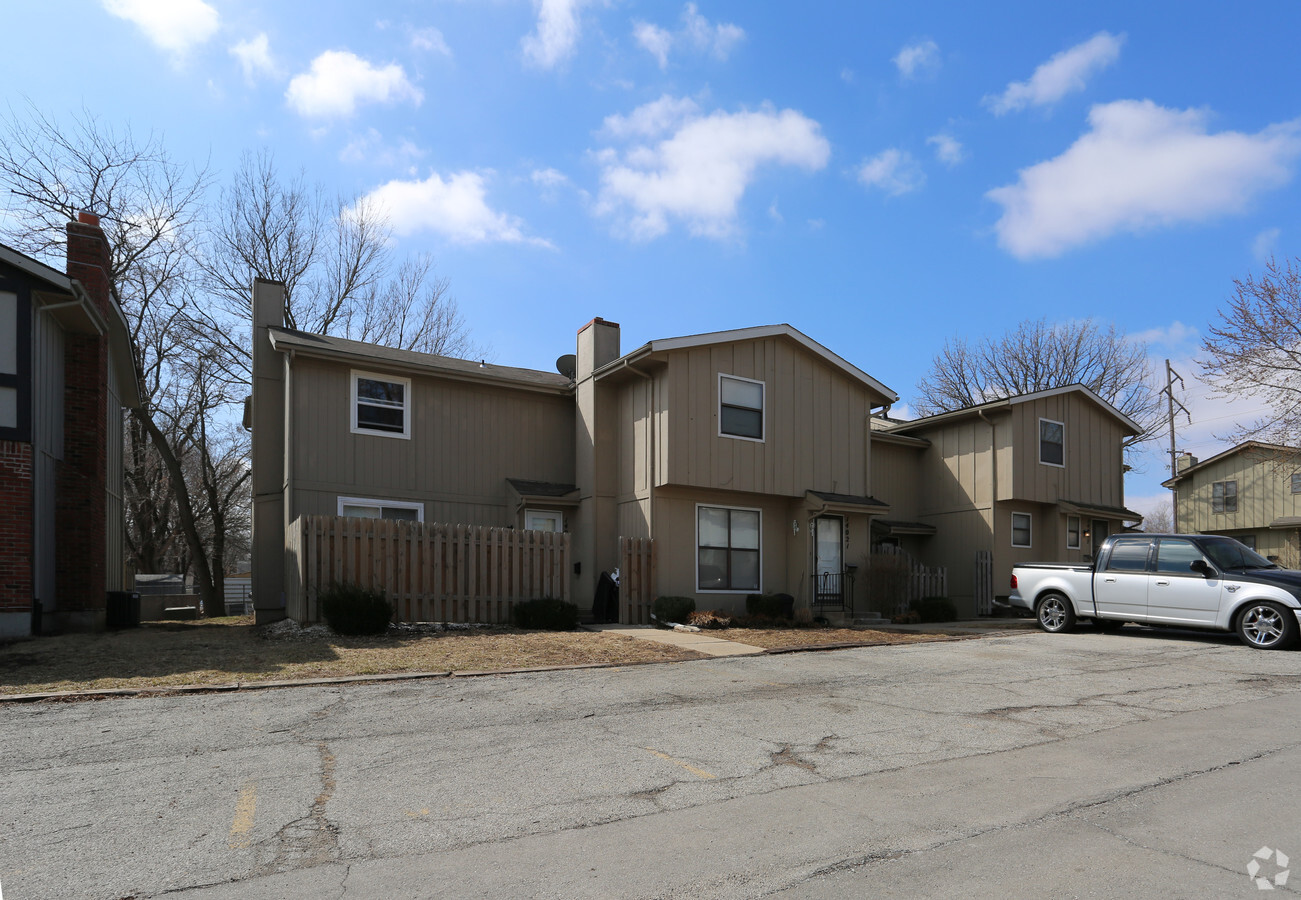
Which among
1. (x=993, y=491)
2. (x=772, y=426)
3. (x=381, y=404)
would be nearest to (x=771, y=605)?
(x=772, y=426)

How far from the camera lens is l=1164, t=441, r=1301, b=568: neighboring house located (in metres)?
35.9

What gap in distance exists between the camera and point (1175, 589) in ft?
44.8

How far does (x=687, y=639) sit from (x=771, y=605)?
415cm

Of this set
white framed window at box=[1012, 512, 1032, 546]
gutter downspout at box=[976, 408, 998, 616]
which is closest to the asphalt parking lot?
gutter downspout at box=[976, 408, 998, 616]

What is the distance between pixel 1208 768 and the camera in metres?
6.21

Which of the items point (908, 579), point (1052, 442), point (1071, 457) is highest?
point (1052, 442)

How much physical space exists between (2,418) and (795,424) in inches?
554

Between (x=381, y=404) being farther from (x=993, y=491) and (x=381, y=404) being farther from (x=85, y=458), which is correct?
(x=993, y=491)

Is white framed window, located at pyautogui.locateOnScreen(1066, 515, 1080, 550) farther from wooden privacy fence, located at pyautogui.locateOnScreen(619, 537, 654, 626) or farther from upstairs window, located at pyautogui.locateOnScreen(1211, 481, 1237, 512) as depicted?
upstairs window, located at pyautogui.locateOnScreen(1211, 481, 1237, 512)

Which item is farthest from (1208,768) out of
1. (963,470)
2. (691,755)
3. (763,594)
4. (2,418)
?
(963,470)

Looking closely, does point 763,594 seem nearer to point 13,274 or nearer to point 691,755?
point 691,755

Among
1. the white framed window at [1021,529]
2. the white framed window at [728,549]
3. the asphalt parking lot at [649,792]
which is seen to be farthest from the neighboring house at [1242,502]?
the asphalt parking lot at [649,792]

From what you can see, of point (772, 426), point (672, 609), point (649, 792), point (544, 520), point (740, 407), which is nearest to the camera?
point (649, 792)


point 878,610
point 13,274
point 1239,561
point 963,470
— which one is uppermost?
point 13,274
